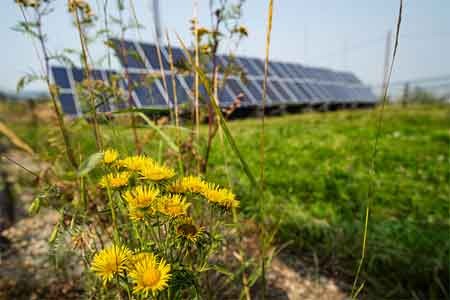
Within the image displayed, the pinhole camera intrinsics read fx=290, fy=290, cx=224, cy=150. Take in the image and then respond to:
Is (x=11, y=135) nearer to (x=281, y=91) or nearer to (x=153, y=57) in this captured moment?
(x=153, y=57)

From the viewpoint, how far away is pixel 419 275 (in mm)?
1124

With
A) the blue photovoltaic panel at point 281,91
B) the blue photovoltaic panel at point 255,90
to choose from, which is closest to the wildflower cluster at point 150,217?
the blue photovoltaic panel at point 255,90

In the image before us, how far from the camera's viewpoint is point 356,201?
1.87m

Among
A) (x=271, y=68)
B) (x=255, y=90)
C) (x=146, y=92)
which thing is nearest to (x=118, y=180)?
(x=146, y=92)

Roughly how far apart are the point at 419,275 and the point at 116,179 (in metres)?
1.20

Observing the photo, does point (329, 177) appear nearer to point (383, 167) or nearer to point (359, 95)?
point (383, 167)

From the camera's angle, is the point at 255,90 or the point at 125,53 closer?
the point at 125,53

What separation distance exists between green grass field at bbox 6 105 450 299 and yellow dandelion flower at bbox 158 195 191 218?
17cm

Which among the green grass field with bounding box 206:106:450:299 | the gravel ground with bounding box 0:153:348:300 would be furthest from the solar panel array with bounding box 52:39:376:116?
the gravel ground with bounding box 0:153:348:300

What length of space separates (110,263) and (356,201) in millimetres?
1779

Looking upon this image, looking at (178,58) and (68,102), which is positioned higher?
(178,58)

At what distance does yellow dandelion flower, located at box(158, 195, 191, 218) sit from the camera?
1.52ft

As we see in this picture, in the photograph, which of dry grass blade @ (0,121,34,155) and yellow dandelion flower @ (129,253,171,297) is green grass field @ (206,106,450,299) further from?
dry grass blade @ (0,121,34,155)

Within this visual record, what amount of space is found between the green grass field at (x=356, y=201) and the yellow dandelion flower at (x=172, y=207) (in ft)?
0.54
